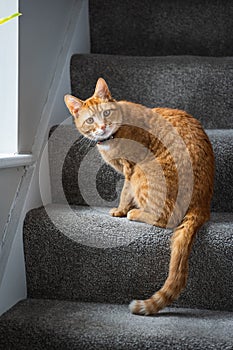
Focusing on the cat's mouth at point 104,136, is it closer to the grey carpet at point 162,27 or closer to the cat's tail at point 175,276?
the cat's tail at point 175,276

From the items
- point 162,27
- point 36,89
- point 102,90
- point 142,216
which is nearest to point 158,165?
point 142,216

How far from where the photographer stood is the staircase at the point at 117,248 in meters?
1.30

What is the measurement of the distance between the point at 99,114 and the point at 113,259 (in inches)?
14.9

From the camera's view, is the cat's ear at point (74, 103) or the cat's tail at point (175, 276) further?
the cat's ear at point (74, 103)

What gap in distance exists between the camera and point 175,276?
1333 millimetres

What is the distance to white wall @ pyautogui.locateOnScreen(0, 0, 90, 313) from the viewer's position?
4.86ft

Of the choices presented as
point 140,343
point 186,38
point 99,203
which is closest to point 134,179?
point 99,203

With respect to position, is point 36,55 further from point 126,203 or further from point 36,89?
point 126,203

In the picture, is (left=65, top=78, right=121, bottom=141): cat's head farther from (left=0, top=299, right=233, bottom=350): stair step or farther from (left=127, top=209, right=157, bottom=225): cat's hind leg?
(left=0, top=299, right=233, bottom=350): stair step

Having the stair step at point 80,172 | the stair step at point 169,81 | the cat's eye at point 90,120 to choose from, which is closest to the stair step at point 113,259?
the stair step at point 80,172

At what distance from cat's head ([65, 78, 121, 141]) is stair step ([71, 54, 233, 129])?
30 centimetres

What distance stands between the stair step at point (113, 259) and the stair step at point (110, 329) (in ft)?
0.18

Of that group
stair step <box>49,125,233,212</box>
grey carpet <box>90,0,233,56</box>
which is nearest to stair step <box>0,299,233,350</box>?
stair step <box>49,125,233,212</box>

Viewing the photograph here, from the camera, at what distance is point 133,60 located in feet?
6.18
